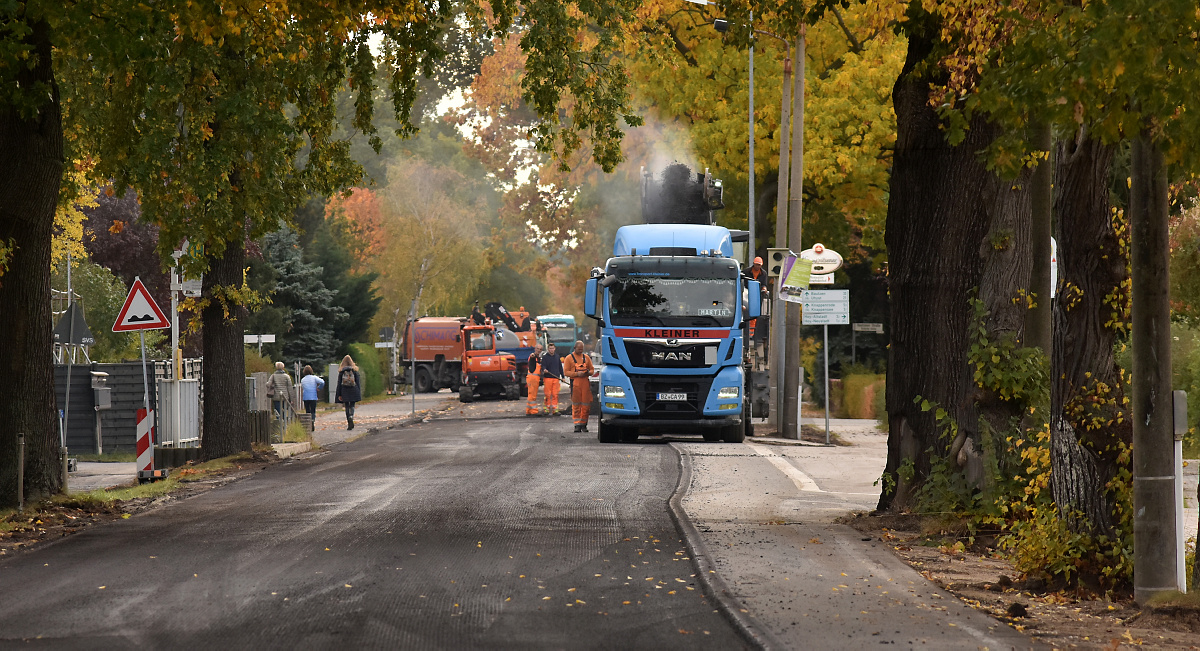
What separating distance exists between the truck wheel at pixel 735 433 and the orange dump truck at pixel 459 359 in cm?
2192

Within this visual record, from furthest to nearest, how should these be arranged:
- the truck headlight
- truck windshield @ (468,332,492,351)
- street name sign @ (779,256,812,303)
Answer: truck windshield @ (468,332,492,351)
street name sign @ (779,256,812,303)
the truck headlight

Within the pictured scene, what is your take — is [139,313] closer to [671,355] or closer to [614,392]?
[614,392]

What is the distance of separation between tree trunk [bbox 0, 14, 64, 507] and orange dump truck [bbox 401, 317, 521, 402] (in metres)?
30.8

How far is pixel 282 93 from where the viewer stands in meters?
17.1

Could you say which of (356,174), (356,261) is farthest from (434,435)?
(356,261)

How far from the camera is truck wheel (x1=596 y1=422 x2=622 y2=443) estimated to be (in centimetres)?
2411

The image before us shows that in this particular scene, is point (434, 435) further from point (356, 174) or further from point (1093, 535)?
point (1093, 535)

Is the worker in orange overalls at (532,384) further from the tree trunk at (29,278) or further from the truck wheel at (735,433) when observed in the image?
the tree trunk at (29,278)

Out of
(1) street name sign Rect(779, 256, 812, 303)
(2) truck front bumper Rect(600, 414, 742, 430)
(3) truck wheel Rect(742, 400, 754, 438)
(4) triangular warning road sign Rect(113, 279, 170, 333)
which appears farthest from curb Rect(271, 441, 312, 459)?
(1) street name sign Rect(779, 256, 812, 303)

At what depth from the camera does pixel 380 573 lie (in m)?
9.67

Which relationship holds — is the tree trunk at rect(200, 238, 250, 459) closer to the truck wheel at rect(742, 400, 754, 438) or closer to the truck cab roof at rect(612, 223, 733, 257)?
the truck cab roof at rect(612, 223, 733, 257)

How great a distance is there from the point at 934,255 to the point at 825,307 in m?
13.3

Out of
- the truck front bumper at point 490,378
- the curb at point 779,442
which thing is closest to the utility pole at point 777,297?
the curb at point 779,442

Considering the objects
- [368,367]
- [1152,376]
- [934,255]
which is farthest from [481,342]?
[1152,376]
